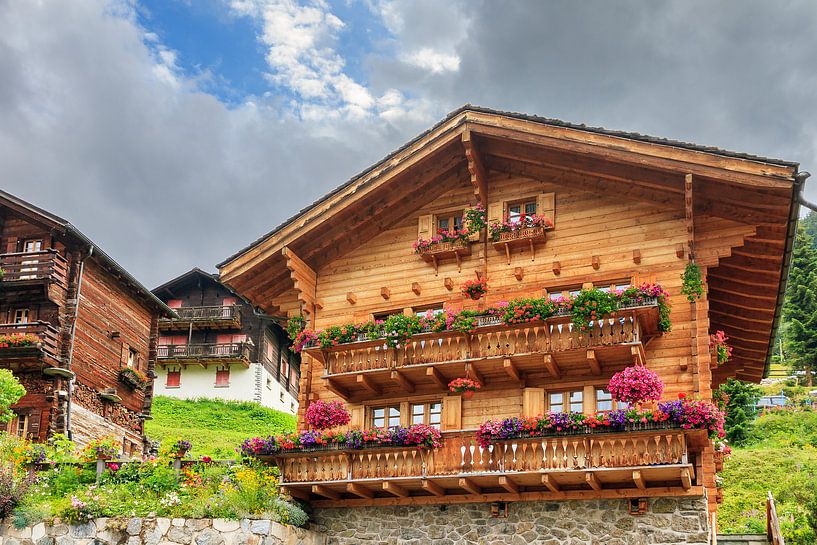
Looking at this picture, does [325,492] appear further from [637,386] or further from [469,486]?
[637,386]

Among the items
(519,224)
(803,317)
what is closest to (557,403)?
(519,224)

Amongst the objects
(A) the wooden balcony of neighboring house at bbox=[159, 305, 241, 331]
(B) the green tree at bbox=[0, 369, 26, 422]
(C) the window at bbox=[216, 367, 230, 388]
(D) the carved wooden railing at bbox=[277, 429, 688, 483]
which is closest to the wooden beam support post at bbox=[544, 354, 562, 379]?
(D) the carved wooden railing at bbox=[277, 429, 688, 483]

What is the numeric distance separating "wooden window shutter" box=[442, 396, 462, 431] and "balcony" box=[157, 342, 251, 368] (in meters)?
35.9

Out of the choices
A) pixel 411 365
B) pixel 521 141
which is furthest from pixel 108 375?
pixel 521 141

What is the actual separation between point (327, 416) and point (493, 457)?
175 inches

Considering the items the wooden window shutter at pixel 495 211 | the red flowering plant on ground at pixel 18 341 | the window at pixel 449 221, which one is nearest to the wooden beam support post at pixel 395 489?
the window at pixel 449 221

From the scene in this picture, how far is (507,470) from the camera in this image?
64.7 feet

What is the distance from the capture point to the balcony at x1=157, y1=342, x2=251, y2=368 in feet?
187

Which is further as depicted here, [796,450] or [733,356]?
[796,450]

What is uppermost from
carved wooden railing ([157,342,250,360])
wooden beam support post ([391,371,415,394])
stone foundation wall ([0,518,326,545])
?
carved wooden railing ([157,342,250,360])

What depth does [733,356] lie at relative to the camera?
27.5m

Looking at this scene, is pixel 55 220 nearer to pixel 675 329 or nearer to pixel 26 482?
pixel 26 482

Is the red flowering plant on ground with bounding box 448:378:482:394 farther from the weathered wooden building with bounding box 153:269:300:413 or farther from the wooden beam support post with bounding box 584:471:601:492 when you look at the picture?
the weathered wooden building with bounding box 153:269:300:413

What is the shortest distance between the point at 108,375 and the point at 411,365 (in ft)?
63.5
